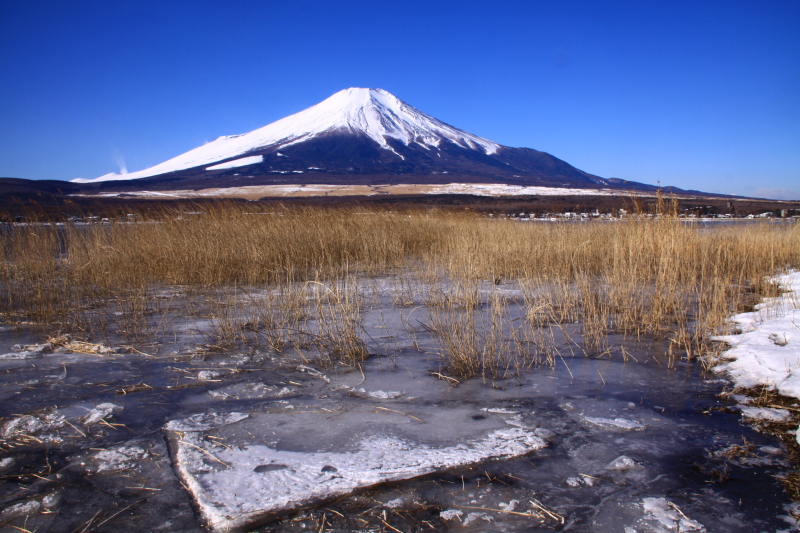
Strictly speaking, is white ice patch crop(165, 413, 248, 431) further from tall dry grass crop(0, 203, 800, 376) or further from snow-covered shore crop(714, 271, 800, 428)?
snow-covered shore crop(714, 271, 800, 428)

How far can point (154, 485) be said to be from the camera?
6.25 ft

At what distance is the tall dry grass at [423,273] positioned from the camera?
3.96 meters

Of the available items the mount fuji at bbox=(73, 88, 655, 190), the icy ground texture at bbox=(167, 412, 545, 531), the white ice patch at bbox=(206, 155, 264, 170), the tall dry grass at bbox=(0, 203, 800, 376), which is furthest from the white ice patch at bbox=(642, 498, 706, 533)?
the white ice patch at bbox=(206, 155, 264, 170)

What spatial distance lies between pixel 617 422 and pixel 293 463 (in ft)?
5.59

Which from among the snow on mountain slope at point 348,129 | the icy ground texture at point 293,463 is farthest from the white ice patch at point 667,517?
the snow on mountain slope at point 348,129

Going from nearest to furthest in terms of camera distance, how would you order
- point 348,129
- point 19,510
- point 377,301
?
point 19,510
point 377,301
point 348,129

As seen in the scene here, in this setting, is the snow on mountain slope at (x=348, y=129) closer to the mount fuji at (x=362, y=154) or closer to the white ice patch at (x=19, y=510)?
the mount fuji at (x=362, y=154)

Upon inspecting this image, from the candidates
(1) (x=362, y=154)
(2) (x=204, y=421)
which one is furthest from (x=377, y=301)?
(1) (x=362, y=154)

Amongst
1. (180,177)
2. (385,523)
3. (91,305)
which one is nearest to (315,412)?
(385,523)

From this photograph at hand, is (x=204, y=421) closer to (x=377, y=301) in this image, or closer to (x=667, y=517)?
(x=667, y=517)

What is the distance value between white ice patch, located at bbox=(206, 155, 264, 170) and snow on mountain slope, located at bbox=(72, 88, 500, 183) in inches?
568

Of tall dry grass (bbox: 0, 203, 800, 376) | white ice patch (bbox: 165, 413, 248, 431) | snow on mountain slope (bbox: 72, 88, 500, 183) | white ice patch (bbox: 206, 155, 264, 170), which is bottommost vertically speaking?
white ice patch (bbox: 165, 413, 248, 431)

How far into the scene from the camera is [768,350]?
3352mm

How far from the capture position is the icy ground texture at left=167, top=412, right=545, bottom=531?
1793mm
